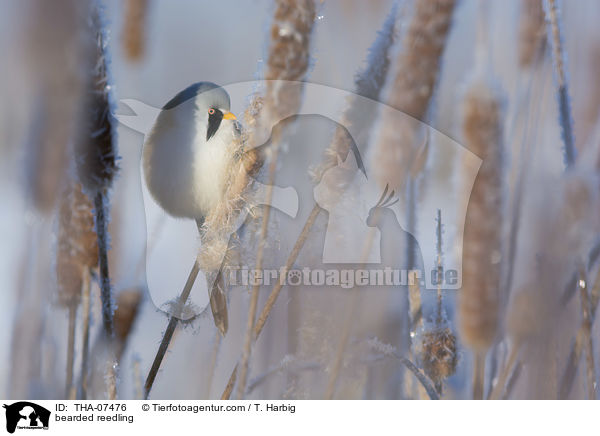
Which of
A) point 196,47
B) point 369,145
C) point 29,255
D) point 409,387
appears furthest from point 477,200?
point 29,255

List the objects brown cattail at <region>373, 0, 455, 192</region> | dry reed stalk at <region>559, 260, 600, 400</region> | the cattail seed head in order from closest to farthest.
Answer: the cattail seed head → brown cattail at <region>373, 0, 455, 192</region> → dry reed stalk at <region>559, 260, 600, 400</region>

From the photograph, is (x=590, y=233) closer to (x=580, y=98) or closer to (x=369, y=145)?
(x=580, y=98)

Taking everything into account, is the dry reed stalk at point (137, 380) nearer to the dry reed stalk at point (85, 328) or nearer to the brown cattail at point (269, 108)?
the dry reed stalk at point (85, 328)

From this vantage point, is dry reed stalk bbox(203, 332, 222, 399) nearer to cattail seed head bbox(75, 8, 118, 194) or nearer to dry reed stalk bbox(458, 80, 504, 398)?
cattail seed head bbox(75, 8, 118, 194)

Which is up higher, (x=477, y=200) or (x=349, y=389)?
(x=477, y=200)

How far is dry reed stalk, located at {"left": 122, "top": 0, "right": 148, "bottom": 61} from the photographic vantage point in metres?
0.93

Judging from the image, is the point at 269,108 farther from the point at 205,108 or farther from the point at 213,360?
the point at 213,360

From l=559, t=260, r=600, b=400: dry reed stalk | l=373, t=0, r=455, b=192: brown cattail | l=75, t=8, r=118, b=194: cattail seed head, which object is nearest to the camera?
l=75, t=8, r=118, b=194: cattail seed head

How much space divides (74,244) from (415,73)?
70 cm

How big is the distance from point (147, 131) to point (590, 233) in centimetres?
96

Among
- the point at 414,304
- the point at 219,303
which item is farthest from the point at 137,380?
the point at 414,304

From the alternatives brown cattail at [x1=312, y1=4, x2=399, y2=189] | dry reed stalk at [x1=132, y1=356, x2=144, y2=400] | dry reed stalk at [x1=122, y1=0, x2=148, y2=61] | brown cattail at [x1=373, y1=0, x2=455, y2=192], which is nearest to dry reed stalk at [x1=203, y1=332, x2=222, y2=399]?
dry reed stalk at [x1=132, y1=356, x2=144, y2=400]

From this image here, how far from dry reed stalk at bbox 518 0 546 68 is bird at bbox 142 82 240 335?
621mm
